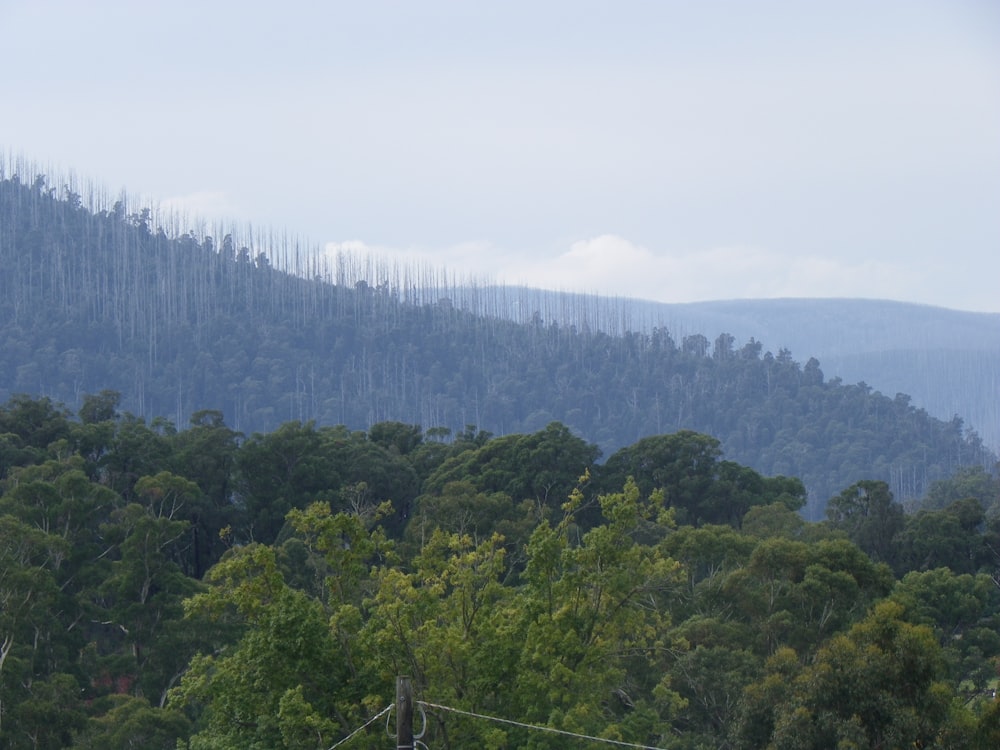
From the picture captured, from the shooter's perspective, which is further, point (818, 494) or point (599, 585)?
point (818, 494)

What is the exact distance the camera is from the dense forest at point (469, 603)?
19.6m

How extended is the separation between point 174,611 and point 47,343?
10907 cm

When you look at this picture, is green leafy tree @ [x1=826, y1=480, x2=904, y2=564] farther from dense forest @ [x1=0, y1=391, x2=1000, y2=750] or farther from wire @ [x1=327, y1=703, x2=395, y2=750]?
wire @ [x1=327, y1=703, x2=395, y2=750]

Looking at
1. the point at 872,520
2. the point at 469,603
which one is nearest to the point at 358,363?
the point at 872,520

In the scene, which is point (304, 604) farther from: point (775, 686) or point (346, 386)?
point (346, 386)

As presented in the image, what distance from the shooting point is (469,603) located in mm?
21953

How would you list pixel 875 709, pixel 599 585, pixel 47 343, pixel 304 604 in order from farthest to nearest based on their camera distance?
pixel 47 343 → pixel 599 585 → pixel 304 604 → pixel 875 709

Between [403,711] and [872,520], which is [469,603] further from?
[872,520]

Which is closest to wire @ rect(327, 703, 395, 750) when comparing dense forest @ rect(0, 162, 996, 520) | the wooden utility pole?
the wooden utility pole

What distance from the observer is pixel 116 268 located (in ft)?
524

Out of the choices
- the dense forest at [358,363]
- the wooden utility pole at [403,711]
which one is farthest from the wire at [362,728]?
the dense forest at [358,363]

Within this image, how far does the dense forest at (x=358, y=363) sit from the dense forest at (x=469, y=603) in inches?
3231

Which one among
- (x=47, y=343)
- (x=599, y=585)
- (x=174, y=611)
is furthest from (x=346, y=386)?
(x=599, y=585)

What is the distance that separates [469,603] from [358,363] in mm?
138545
